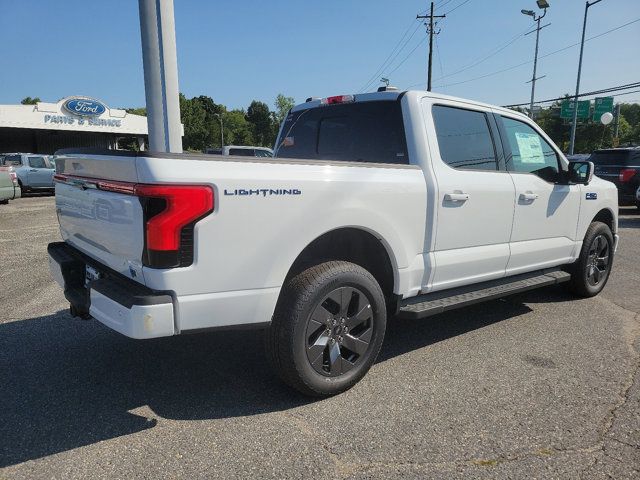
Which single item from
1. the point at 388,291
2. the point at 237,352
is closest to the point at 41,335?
the point at 237,352

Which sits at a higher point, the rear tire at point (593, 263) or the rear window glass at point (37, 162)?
the rear window glass at point (37, 162)

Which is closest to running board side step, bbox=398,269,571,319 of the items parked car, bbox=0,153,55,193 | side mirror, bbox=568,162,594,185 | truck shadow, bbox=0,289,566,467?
truck shadow, bbox=0,289,566,467

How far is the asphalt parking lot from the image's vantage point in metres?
2.41

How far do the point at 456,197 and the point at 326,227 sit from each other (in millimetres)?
1192

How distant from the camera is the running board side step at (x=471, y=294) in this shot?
11.2ft

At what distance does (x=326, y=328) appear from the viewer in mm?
2982

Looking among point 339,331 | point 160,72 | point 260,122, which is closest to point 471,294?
point 339,331

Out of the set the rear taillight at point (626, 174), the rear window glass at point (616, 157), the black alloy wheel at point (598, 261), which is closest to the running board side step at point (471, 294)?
the black alloy wheel at point (598, 261)

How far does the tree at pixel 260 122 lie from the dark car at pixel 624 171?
111685 mm

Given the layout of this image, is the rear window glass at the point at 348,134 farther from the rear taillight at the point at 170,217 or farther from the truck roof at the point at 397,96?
the rear taillight at the point at 170,217

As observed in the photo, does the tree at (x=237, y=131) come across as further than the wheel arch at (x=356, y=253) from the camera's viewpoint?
Yes

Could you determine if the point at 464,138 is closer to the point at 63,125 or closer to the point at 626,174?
the point at 626,174

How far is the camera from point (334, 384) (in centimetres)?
303

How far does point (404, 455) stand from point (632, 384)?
1898 mm
